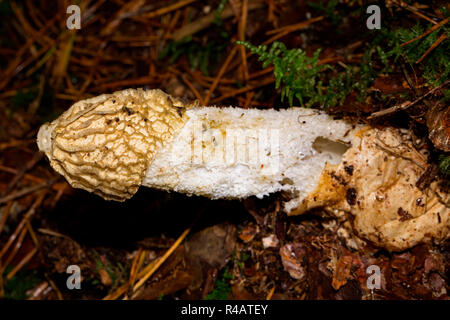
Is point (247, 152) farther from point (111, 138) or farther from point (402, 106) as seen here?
point (402, 106)

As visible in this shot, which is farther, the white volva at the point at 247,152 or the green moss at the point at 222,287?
the green moss at the point at 222,287

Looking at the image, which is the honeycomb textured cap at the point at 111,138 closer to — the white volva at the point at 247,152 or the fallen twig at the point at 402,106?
the white volva at the point at 247,152

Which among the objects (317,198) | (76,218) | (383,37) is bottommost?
(76,218)

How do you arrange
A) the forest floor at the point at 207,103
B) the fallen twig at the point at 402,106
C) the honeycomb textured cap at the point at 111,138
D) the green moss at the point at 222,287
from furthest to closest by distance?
the green moss at the point at 222,287 < the forest floor at the point at 207,103 < the fallen twig at the point at 402,106 < the honeycomb textured cap at the point at 111,138

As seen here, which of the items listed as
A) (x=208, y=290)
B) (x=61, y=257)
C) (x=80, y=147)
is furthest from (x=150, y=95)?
(x=61, y=257)

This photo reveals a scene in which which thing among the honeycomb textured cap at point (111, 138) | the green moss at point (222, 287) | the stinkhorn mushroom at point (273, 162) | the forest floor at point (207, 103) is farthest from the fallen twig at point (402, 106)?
the green moss at point (222, 287)

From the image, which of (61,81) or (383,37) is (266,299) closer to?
(383,37)

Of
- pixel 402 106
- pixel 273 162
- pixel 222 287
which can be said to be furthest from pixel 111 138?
pixel 402 106
